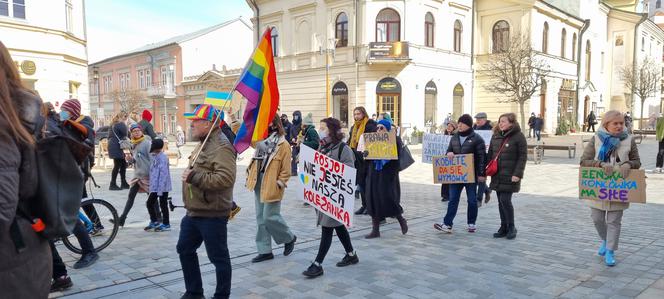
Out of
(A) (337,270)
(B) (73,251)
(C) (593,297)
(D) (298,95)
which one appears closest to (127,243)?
(B) (73,251)

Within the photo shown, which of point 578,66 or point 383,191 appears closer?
point 383,191

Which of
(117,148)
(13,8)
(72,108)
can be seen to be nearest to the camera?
(72,108)

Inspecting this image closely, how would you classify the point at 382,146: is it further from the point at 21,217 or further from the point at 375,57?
the point at 375,57

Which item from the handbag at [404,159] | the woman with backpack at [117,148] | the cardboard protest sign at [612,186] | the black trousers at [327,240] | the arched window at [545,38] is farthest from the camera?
the arched window at [545,38]

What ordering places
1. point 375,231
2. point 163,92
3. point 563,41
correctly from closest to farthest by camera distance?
1. point 375,231
2. point 563,41
3. point 163,92

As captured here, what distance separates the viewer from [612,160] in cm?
560

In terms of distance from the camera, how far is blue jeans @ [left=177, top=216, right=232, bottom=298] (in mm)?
4129

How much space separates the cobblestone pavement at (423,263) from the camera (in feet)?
15.6

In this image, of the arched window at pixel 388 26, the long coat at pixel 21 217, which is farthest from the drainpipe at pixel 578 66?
the long coat at pixel 21 217

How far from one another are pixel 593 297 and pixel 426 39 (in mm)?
26503

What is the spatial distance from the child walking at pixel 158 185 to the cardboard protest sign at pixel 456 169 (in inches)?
163

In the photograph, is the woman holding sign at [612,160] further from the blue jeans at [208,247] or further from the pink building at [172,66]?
the pink building at [172,66]

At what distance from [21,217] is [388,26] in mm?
27706

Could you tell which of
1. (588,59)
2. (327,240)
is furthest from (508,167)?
(588,59)
